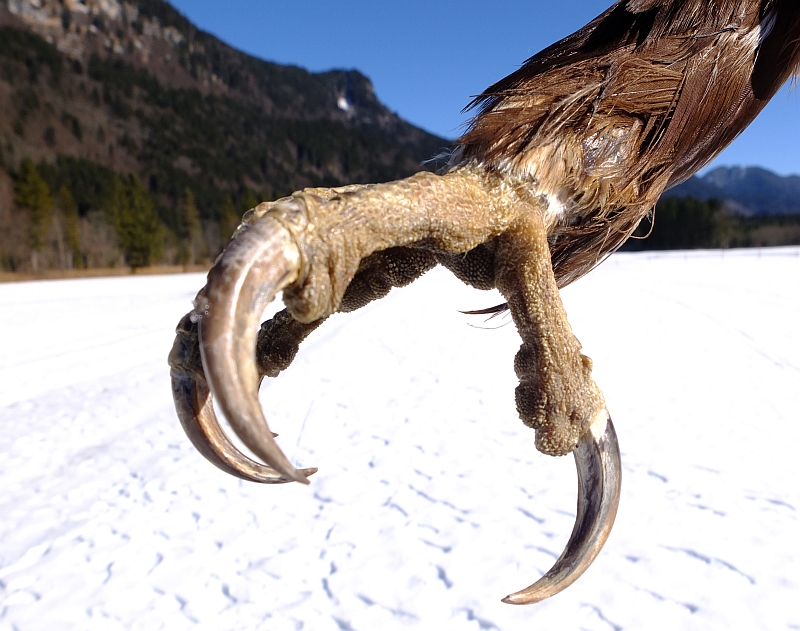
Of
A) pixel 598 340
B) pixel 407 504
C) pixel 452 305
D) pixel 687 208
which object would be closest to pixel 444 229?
pixel 407 504

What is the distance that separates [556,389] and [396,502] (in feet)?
16.1

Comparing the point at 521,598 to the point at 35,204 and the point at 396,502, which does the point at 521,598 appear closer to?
the point at 396,502

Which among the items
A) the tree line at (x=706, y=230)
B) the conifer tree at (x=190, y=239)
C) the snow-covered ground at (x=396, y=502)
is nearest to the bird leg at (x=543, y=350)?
the snow-covered ground at (x=396, y=502)

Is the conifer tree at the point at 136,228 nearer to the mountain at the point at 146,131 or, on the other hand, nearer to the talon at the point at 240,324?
the mountain at the point at 146,131

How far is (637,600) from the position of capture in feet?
12.6

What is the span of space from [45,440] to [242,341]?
7.67 meters

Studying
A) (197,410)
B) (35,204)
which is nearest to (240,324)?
(197,410)

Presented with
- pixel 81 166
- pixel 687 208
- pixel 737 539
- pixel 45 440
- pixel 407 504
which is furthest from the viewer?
pixel 81 166

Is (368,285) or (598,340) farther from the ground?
(368,285)

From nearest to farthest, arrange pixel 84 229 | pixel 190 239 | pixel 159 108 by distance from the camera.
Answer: pixel 84 229 → pixel 190 239 → pixel 159 108

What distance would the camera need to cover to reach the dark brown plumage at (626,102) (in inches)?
30.1

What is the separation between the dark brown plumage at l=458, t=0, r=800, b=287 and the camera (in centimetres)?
76

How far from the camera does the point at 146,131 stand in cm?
9331

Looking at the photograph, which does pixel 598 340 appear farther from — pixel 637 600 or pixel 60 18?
pixel 60 18
